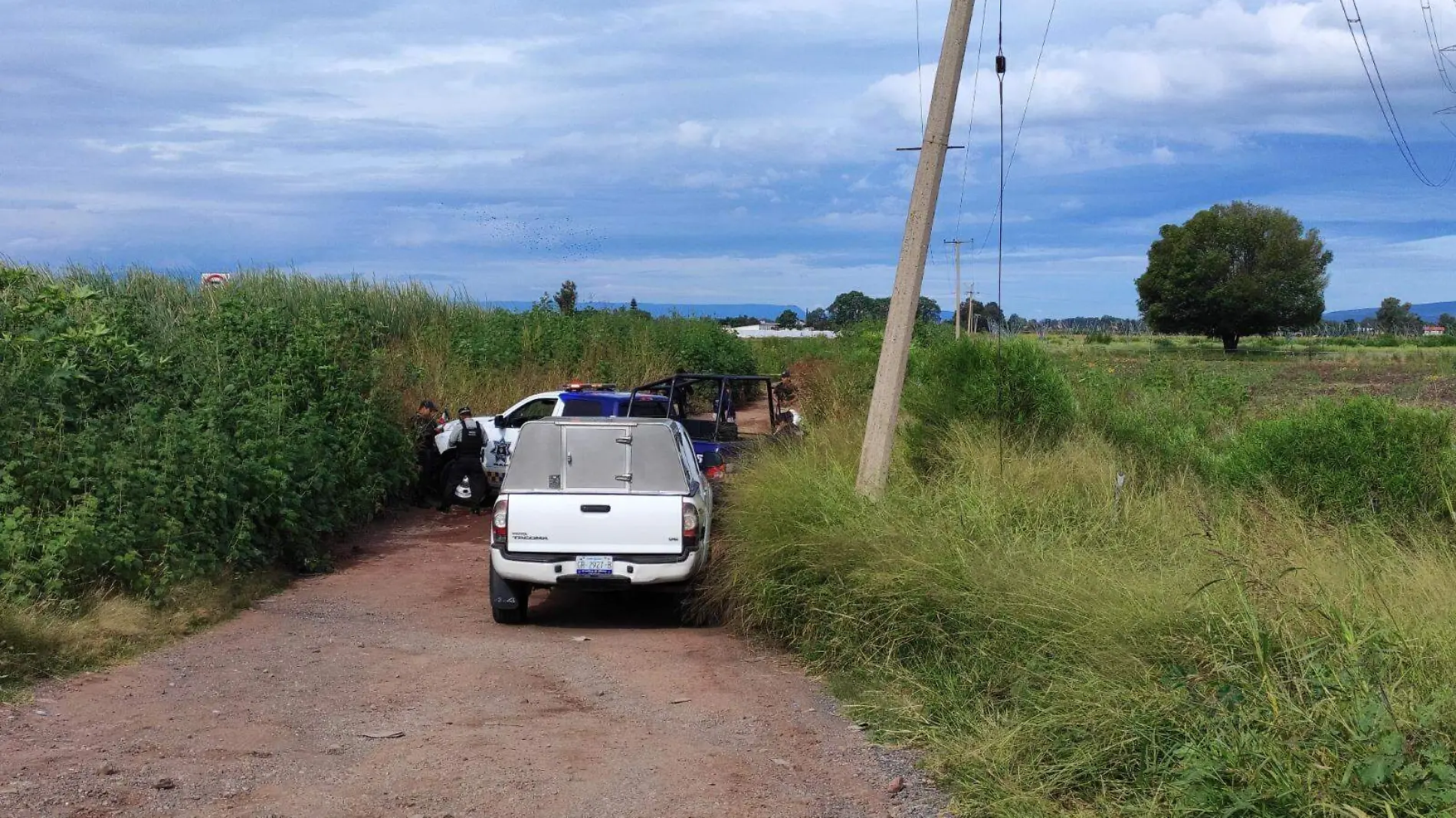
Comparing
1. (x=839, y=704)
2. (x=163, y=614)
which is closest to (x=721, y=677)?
(x=839, y=704)

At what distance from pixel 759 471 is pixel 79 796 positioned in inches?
267

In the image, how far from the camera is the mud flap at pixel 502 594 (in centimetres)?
1101

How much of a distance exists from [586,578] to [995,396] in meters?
5.02

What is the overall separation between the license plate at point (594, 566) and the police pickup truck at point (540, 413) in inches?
220

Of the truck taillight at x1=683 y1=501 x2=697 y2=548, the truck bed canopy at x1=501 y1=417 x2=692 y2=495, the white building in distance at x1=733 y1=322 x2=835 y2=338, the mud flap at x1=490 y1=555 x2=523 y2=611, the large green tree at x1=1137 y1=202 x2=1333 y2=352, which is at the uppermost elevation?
the large green tree at x1=1137 y1=202 x2=1333 y2=352

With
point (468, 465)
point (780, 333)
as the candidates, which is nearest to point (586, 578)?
point (468, 465)

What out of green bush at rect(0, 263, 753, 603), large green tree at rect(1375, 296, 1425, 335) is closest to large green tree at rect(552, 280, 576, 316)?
green bush at rect(0, 263, 753, 603)

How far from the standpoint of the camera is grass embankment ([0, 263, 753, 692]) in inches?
381

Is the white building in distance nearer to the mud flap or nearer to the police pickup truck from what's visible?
the police pickup truck

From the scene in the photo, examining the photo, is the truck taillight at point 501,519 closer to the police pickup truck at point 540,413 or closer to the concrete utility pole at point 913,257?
the concrete utility pole at point 913,257

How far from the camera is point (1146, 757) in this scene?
554cm

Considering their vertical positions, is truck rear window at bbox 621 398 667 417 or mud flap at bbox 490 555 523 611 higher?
truck rear window at bbox 621 398 667 417

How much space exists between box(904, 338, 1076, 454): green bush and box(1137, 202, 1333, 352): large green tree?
67.8 metres

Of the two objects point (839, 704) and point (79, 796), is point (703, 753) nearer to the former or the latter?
point (839, 704)
